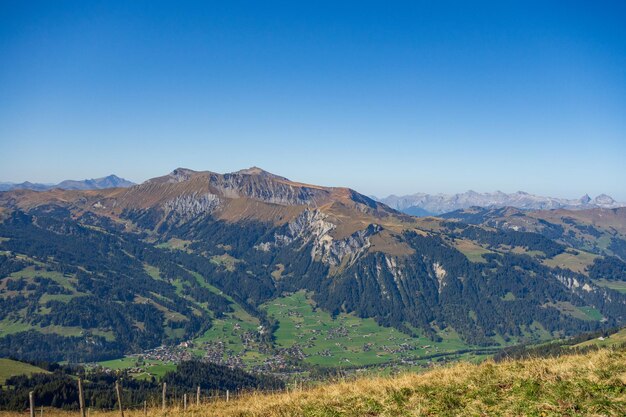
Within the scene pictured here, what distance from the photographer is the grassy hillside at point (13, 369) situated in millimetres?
96500

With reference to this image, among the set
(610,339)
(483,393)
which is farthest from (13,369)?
(610,339)

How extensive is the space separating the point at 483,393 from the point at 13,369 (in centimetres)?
11985

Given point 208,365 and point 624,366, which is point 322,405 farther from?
point 208,365

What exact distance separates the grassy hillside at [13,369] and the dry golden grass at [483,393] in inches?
3988

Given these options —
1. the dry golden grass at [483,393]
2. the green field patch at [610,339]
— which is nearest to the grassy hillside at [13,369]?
the dry golden grass at [483,393]

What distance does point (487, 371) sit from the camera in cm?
1917

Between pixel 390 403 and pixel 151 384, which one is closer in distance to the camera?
pixel 390 403

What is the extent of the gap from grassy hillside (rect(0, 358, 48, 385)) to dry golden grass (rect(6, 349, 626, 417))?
10130 cm

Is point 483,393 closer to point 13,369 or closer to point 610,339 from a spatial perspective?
point 13,369

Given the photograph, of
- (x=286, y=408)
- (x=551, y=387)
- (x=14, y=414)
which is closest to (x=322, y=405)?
(x=286, y=408)

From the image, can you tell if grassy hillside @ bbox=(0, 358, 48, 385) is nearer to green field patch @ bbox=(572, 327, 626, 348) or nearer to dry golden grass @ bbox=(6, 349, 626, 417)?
dry golden grass @ bbox=(6, 349, 626, 417)

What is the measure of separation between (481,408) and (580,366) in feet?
19.9

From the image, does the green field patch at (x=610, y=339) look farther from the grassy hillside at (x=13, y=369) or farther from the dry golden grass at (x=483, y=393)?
the grassy hillside at (x=13, y=369)

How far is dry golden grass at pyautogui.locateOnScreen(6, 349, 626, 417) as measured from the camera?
14578 millimetres
